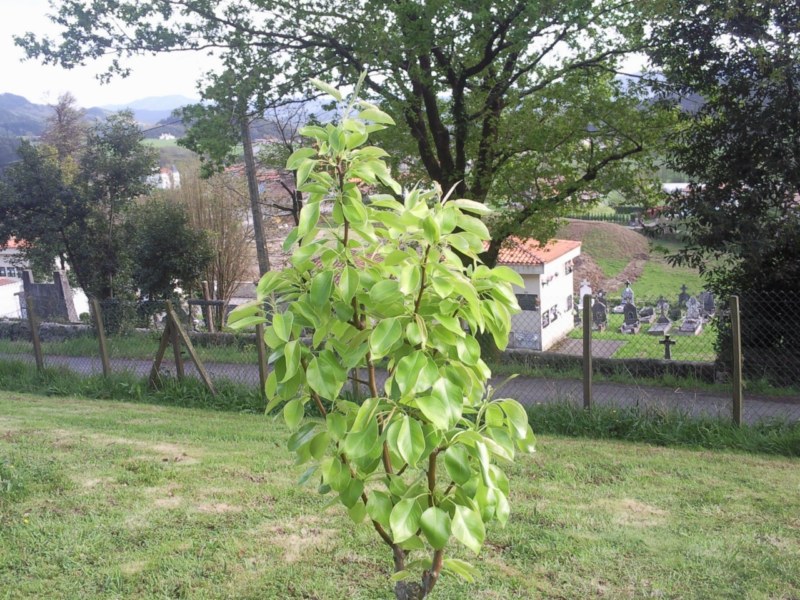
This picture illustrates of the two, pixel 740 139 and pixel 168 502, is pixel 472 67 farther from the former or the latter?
pixel 168 502

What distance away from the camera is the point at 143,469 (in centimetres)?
541

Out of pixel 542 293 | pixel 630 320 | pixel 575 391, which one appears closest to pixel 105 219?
pixel 542 293

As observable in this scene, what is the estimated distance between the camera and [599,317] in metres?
23.1

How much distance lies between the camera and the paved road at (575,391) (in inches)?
354

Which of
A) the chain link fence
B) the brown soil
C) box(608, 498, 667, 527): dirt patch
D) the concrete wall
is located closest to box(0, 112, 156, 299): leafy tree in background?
the concrete wall

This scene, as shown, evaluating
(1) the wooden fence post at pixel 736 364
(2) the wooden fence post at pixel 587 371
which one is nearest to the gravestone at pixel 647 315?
(2) the wooden fence post at pixel 587 371

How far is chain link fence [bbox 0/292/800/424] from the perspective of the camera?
8.93 m

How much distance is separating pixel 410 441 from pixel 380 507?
37 centimetres

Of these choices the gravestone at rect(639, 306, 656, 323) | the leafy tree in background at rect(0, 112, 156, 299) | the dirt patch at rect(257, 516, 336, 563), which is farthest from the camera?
the gravestone at rect(639, 306, 656, 323)

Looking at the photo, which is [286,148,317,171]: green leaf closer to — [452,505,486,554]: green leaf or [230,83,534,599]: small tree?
[230,83,534,599]: small tree

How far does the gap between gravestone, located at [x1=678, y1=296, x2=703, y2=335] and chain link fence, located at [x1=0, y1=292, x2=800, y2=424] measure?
20.9 feet

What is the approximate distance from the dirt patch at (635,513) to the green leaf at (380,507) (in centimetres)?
282

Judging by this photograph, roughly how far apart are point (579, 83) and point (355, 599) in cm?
1404

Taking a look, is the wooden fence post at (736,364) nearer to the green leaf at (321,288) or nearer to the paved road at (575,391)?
the paved road at (575,391)
